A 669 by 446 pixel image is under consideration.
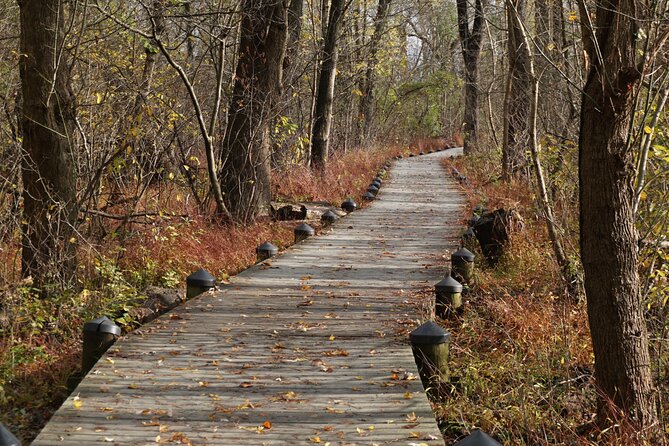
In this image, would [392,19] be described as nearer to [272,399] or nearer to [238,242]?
[238,242]

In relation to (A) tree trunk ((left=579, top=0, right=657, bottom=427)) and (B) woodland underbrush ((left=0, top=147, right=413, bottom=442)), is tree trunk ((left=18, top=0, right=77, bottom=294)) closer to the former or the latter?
(B) woodland underbrush ((left=0, top=147, right=413, bottom=442))

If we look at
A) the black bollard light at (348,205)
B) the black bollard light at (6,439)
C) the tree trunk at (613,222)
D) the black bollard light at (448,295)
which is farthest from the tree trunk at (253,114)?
the black bollard light at (6,439)

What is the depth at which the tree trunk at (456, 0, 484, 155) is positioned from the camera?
24.2 meters

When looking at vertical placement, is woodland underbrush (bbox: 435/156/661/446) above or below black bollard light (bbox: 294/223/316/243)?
below

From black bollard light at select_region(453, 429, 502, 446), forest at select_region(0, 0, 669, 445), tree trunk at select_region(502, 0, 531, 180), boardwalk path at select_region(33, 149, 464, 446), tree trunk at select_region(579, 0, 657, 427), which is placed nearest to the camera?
black bollard light at select_region(453, 429, 502, 446)

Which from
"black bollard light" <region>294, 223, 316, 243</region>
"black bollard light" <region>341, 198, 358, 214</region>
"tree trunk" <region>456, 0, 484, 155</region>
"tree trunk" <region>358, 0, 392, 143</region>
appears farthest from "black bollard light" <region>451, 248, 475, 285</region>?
"tree trunk" <region>358, 0, 392, 143</region>

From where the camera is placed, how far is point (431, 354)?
17.5 feet

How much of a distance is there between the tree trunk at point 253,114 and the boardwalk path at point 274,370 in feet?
11.2

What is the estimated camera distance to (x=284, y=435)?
410 centimetres

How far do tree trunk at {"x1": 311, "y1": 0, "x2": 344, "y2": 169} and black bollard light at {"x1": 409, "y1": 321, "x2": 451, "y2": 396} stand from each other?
1343 cm

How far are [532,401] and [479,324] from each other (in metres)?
1.90

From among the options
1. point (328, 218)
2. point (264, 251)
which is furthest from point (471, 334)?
point (328, 218)

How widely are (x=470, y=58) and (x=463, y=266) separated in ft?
59.7

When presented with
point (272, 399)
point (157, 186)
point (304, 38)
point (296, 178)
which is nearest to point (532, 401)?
point (272, 399)
